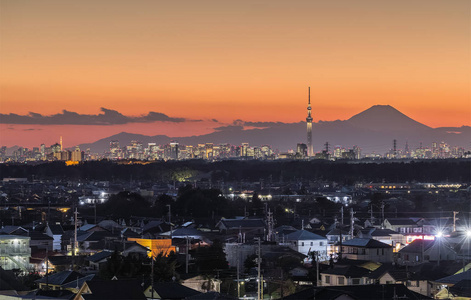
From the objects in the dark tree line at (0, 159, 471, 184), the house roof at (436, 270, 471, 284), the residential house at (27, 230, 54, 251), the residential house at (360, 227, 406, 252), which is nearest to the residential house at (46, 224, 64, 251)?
the residential house at (27, 230, 54, 251)

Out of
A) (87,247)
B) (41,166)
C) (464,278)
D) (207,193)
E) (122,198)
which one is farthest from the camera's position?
(41,166)

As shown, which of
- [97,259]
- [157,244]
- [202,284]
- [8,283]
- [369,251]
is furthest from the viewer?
[157,244]

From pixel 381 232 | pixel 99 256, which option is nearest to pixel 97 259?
pixel 99 256

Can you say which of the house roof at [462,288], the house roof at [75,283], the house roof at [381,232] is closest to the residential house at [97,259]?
the house roof at [75,283]

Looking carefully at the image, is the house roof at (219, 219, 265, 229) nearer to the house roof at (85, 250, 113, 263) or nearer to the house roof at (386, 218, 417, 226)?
the house roof at (386, 218, 417, 226)

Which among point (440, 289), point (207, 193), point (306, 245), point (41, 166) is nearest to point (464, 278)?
point (440, 289)

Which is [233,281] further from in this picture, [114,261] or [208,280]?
[114,261]

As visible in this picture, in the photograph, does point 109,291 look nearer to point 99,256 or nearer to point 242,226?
point 99,256
